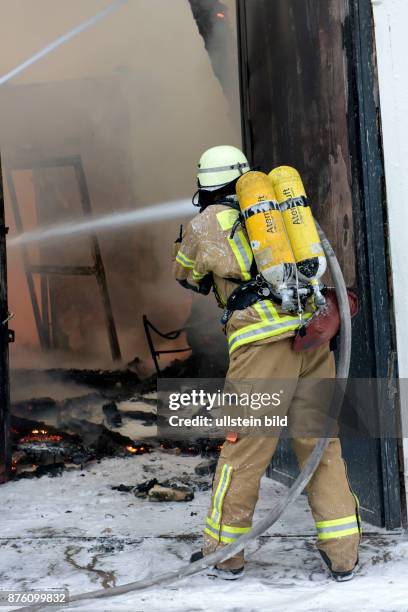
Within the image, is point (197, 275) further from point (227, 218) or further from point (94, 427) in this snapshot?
point (94, 427)

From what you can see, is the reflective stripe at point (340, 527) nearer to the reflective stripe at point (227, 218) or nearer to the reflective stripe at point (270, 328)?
the reflective stripe at point (270, 328)

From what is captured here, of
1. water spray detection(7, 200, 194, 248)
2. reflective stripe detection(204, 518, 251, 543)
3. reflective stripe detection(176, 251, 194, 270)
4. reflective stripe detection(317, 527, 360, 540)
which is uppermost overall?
water spray detection(7, 200, 194, 248)

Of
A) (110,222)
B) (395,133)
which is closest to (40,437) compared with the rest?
(395,133)

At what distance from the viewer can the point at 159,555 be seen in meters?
3.12

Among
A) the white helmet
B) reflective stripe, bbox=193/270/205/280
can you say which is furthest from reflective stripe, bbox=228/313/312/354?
the white helmet

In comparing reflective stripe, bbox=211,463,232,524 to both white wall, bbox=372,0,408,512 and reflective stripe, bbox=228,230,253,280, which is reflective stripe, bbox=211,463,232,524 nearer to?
reflective stripe, bbox=228,230,253,280

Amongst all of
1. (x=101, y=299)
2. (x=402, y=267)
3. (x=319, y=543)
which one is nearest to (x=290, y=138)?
(x=402, y=267)

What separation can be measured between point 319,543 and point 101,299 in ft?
21.7

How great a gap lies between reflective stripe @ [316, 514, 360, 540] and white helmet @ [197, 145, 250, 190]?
5.30 feet

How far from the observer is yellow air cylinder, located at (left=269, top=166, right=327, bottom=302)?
266 cm

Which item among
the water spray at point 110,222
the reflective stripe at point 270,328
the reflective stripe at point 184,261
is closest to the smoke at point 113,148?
the water spray at point 110,222

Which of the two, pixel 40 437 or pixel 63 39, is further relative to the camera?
pixel 63 39

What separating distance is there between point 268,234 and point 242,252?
0.79 feet

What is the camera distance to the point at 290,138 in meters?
4.23
